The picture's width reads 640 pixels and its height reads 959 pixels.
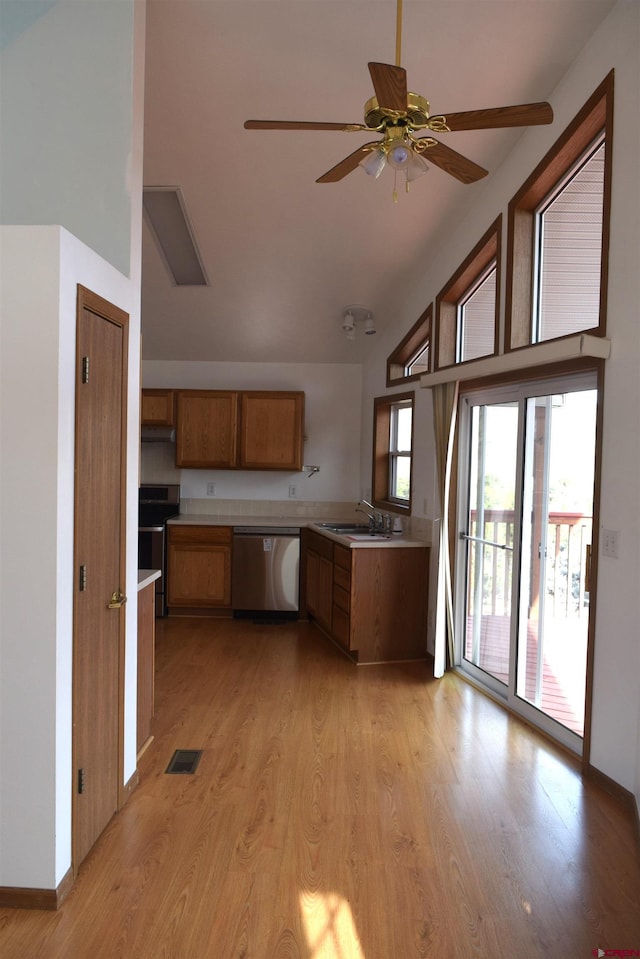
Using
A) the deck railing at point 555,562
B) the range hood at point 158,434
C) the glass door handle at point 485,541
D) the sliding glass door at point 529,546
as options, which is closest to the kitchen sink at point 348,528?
the glass door handle at point 485,541

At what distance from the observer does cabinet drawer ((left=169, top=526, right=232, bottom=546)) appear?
5.95 m

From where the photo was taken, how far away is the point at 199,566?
5.96 meters

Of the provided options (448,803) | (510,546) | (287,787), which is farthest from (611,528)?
(287,787)

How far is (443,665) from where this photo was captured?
4.48 m

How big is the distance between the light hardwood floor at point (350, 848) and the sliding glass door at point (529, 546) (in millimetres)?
325

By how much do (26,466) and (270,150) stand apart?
2771 mm

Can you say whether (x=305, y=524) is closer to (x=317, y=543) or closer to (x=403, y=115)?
(x=317, y=543)

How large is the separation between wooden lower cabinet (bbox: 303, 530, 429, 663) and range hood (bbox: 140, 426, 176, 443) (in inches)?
89.2

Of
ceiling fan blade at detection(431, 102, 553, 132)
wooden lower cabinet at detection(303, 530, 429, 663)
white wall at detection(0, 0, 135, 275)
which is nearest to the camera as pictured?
ceiling fan blade at detection(431, 102, 553, 132)

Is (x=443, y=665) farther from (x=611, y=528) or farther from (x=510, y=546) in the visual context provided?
(x=611, y=528)

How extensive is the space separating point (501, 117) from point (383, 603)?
3309 mm

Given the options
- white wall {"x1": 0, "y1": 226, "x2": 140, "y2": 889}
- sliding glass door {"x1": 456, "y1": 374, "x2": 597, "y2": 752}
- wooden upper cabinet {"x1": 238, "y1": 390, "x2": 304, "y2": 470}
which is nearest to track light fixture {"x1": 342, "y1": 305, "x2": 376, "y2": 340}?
wooden upper cabinet {"x1": 238, "y1": 390, "x2": 304, "y2": 470}

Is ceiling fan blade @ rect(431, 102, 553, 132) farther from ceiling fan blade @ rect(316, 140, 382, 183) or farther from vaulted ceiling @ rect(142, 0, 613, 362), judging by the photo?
vaulted ceiling @ rect(142, 0, 613, 362)

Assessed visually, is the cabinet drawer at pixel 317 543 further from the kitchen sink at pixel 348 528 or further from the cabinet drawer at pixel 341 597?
the cabinet drawer at pixel 341 597
